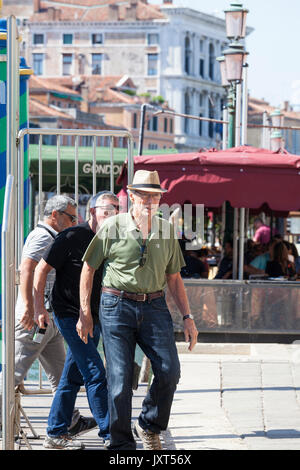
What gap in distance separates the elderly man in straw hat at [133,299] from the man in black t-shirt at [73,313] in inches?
12.8

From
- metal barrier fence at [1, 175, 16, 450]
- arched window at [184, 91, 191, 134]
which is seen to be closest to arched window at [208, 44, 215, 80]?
arched window at [184, 91, 191, 134]

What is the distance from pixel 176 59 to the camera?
403 ft

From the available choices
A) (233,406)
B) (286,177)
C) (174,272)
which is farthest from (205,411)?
(286,177)

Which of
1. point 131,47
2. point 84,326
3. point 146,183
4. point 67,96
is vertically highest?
point 131,47

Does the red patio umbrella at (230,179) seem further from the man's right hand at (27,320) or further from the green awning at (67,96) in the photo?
the green awning at (67,96)

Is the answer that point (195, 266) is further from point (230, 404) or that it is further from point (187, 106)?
point (187, 106)

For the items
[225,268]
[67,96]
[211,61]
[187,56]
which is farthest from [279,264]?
[211,61]

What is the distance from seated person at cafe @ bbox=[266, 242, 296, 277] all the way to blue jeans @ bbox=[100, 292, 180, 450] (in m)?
8.82

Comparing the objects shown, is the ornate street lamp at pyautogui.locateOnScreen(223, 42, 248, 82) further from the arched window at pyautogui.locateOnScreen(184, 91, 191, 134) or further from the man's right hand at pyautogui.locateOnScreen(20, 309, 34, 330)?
the arched window at pyautogui.locateOnScreen(184, 91, 191, 134)

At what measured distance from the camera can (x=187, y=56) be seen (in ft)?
411

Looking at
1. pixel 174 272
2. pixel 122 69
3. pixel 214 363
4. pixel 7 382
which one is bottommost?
pixel 214 363

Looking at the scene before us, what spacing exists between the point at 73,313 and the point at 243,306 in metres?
7.06
